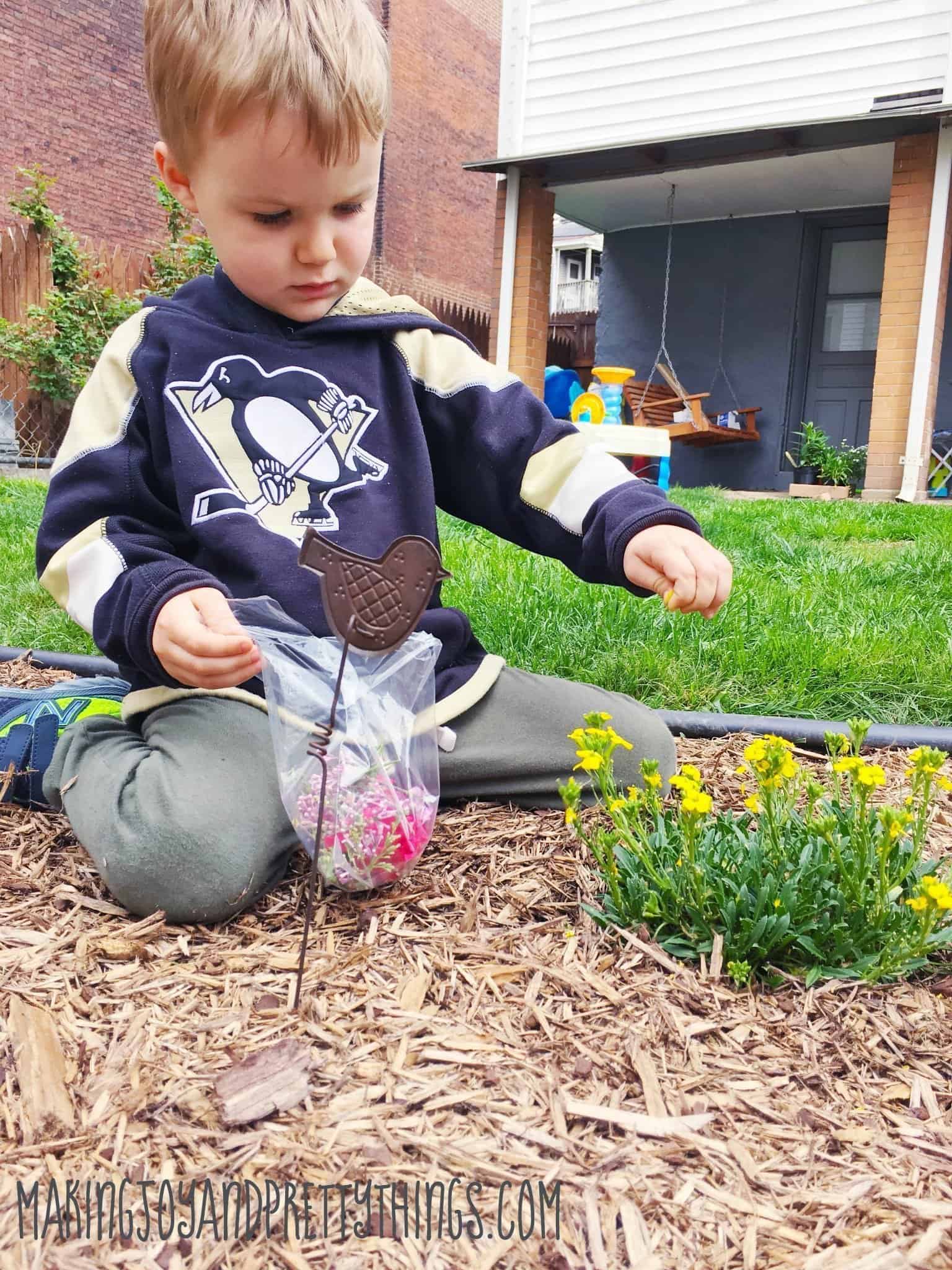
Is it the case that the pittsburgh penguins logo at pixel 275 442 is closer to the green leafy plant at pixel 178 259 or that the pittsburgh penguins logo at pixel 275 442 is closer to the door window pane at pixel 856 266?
the green leafy plant at pixel 178 259

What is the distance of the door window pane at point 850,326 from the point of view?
969 cm

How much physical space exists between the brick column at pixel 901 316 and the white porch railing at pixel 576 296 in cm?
1266

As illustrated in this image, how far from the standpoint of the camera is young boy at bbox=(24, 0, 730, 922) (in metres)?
1.39

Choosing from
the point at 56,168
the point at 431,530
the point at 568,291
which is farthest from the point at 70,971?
the point at 568,291

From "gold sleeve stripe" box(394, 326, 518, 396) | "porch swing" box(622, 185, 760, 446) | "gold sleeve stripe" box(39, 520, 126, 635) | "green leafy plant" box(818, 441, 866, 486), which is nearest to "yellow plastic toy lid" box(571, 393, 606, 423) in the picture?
"porch swing" box(622, 185, 760, 446)

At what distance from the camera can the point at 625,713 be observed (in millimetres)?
1748

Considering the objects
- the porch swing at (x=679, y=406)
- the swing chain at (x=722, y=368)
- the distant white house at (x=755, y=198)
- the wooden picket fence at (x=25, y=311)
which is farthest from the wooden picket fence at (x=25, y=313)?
the swing chain at (x=722, y=368)

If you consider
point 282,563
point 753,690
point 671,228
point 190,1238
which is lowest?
point 190,1238

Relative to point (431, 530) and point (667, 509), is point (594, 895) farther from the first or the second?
point (431, 530)

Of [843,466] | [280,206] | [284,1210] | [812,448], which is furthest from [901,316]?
[284,1210]

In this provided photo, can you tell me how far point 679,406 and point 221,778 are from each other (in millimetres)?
8805

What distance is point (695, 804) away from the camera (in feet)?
3.91

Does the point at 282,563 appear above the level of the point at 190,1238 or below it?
above

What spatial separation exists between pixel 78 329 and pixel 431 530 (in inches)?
313
